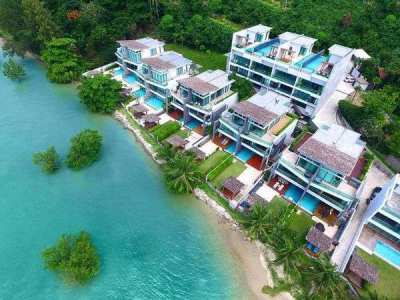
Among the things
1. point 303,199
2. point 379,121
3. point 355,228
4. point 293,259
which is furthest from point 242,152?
point 379,121

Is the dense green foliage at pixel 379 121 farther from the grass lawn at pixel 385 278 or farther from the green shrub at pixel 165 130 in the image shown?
the green shrub at pixel 165 130

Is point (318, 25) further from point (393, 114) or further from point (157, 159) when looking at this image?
point (157, 159)

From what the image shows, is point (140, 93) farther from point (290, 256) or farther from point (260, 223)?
point (290, 256)

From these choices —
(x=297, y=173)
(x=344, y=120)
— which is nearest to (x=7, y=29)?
(x=297, y=173)

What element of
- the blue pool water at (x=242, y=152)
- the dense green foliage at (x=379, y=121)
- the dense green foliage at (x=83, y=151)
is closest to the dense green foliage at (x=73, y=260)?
the dense green foliage at (x=83, y=151)

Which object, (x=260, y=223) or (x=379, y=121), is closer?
(x=260, y=223)
